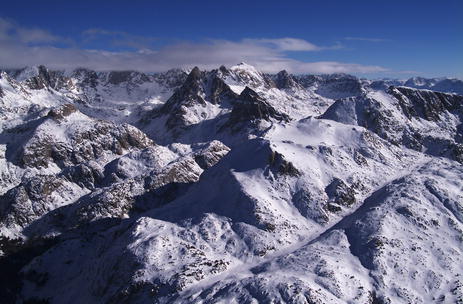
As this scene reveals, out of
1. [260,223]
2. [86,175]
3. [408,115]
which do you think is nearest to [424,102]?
[408,115]

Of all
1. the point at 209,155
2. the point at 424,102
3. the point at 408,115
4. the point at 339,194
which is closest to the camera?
the point at 339,194

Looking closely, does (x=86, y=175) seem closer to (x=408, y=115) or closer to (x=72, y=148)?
(x=72, y=148)

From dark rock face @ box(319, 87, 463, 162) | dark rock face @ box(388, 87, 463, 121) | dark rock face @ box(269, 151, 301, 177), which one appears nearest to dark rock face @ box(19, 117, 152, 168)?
dark rock face @ box(319, 87, 463, 162)

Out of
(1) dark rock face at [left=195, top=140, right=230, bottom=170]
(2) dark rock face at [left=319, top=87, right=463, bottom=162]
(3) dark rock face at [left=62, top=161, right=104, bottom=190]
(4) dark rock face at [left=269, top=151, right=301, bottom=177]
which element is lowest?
(3) dark rock face at [left=62, top=161, right=104, bottom=190]

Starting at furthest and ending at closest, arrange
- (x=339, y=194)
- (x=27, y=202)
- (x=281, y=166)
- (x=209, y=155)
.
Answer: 1. (x=209, y=155)
2. (x=27, y=202)
3. (x=281, y=166)
4. (x=339, y=194)

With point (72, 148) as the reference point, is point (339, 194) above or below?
above

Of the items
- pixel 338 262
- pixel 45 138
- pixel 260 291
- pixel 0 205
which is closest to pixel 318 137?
pixel 338 262

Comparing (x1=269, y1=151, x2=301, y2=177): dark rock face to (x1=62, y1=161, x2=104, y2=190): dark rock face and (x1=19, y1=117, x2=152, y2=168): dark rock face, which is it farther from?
(x1=19, y1=117, x2=152, y2=168): dark rock face

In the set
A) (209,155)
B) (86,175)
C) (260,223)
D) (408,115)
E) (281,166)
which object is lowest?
(86,175)

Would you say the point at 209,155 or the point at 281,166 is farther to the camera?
the point at 209,155
